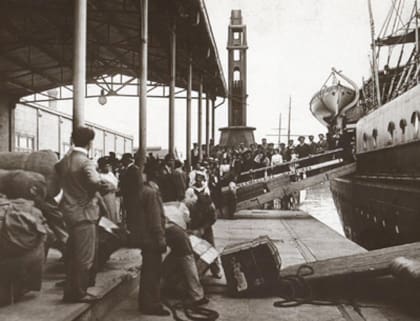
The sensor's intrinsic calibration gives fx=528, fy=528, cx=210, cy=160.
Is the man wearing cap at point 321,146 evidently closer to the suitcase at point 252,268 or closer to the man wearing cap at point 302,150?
the man wearing cap at point 302,150

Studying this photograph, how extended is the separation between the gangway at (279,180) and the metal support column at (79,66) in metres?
8.88

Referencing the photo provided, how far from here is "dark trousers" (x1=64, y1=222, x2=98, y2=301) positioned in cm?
540

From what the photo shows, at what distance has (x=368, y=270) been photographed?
20.9 ft

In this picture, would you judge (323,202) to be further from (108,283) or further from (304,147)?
(108,283)

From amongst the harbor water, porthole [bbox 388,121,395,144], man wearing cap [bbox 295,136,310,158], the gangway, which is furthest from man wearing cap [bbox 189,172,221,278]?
the harbor water

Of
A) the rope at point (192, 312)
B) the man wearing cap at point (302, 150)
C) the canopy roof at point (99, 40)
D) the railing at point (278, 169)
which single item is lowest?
the rope at point (192, 312)

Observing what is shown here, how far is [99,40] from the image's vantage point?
17.2 metres

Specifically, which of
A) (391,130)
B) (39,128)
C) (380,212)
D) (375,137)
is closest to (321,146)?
(375,137)

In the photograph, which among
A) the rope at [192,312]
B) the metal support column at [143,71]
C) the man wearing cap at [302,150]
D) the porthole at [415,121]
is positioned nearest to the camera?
the rope at [192,312]

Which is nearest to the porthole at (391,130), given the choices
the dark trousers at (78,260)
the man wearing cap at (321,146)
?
the man wearing cap at (321,146)

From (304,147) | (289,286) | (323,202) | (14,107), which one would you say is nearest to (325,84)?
(323,202)

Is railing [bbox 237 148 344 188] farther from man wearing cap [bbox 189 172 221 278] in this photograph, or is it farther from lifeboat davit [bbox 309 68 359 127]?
lifeboat davit [bbox 309 68 359 127]

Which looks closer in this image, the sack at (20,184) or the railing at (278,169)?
the sack at (20,184)

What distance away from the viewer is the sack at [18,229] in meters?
5.13
